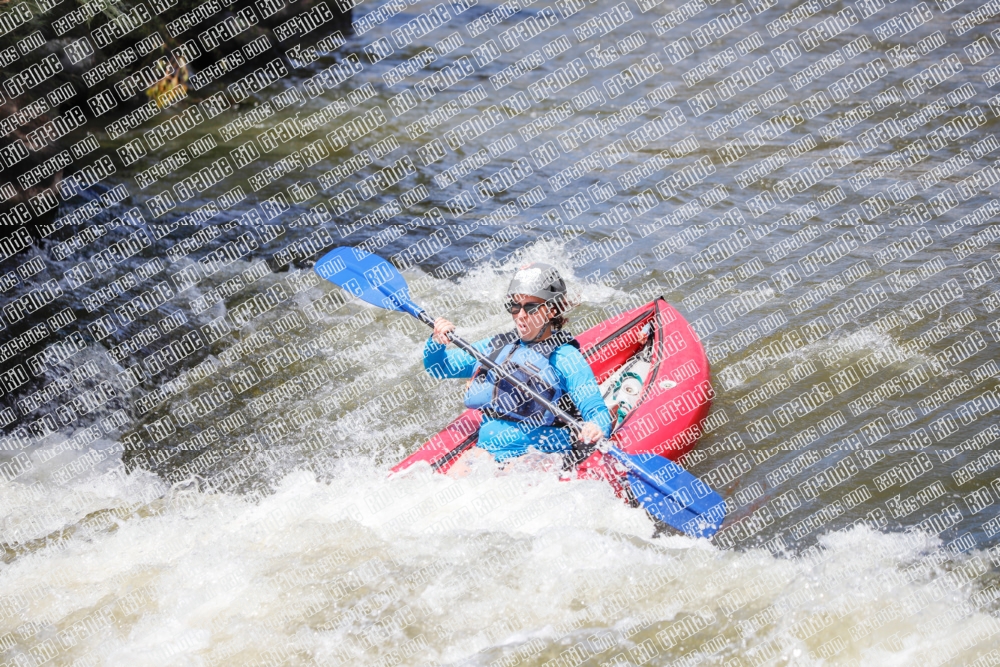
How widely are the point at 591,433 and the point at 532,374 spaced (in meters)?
0.40

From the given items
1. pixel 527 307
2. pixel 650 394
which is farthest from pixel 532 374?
pixel 650 394

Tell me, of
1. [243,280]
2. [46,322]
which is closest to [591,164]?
[243,280]

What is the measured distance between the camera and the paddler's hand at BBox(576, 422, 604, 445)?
4348mm

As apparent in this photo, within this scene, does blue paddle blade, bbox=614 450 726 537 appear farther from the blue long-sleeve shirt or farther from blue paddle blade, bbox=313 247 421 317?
blue paddle blade, bbox=313 247 421 317

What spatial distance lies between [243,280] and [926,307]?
518 centimetres

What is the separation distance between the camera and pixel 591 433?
4352 millimetres

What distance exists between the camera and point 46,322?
7.12 m

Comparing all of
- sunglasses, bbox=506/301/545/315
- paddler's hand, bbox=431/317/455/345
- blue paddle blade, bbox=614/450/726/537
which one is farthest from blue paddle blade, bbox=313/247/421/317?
blue paddle blade, bbox=614/450/726/537

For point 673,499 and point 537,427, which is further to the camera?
point 537,427

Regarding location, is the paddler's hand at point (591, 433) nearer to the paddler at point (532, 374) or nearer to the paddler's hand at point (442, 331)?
the paddler at point (532, 374)

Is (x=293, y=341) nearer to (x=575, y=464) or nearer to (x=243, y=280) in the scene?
(x=243, y=280)

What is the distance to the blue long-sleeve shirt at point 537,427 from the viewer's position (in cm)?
442

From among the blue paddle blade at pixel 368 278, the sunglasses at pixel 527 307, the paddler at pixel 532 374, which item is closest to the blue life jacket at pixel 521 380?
the paddler at pixel 532 374

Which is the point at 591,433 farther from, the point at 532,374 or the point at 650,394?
the point at 650,394
